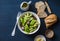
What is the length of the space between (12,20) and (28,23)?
0.12 m

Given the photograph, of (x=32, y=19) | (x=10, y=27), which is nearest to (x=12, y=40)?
(x=10, y=27)

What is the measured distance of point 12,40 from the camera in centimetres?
129

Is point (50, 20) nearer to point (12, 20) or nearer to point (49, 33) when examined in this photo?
point (49, 33)

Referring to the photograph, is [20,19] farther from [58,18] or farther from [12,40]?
[58,18]

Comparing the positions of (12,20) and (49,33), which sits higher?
(12,20)

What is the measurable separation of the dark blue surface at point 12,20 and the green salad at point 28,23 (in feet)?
0.15

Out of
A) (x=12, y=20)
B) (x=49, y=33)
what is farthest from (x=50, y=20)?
(x=12, y=20)

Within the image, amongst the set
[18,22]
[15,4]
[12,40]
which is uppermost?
[15,4]

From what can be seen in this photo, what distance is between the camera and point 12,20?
1341mm

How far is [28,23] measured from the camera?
128 cm

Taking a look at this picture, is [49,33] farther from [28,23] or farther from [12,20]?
[12,20]

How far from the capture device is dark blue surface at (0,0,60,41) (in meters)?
1.30

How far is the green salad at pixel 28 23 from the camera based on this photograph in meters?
1.28

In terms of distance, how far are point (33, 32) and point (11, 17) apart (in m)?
0.20
